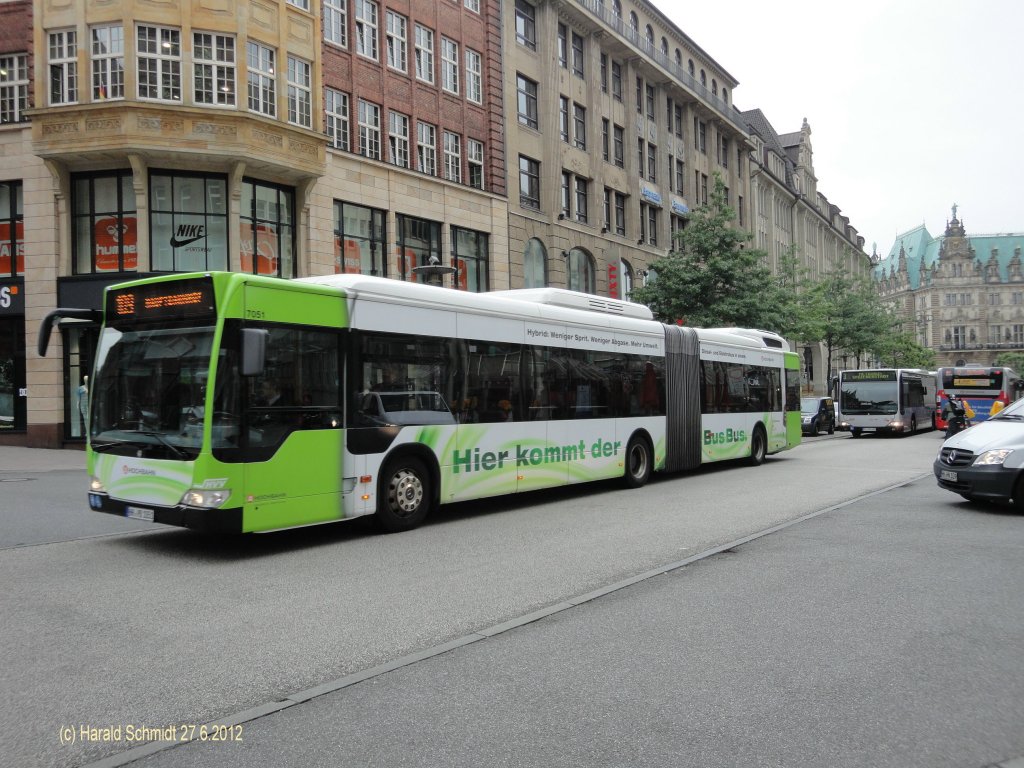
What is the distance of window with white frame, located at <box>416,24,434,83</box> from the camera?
29000 millimetres

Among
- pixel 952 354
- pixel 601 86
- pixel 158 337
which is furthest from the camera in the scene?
pixel 952 354

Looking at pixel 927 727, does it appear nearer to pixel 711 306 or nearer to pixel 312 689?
pixel 312 689

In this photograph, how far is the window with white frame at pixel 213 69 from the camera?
22.4 m

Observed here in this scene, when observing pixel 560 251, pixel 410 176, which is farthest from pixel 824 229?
pixel 410 176

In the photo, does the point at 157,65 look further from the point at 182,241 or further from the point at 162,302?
A: the point at 162,302

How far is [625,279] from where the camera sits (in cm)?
4059

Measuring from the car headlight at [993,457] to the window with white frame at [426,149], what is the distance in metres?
21.4

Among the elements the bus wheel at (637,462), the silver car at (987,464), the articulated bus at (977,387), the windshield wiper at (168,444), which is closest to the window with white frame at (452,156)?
the bus wheel at (637,462)

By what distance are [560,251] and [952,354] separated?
135829 millimetres

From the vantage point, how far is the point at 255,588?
281 inches

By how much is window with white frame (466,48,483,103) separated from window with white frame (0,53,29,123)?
14123 mm

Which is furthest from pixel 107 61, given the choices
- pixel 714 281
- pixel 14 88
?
pixel 714 281

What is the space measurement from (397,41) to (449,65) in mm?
2742

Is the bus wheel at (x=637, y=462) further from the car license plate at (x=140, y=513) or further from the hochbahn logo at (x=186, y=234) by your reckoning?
the hochbahn logo at (x=186, y=234)
